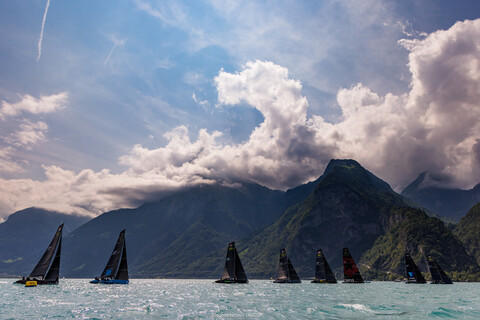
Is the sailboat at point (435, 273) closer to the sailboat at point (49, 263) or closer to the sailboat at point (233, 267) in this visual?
the sailboat at point (233, 267)

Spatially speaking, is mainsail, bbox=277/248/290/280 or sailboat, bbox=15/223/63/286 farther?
mainsail, bbox=277/248/290/280

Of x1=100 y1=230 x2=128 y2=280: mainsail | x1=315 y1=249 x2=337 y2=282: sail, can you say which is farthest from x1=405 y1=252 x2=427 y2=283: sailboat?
x1=100 y1=230 x2=128 y2=280: mainsail

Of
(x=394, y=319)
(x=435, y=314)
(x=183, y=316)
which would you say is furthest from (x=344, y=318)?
(x=183, y=316)

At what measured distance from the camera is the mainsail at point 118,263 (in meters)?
109

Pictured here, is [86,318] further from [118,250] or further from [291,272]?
[291,272]

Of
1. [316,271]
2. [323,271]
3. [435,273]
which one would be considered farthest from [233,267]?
[435,273]

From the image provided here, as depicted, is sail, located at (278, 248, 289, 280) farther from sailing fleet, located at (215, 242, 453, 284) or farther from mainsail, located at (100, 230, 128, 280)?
mainsail, located at (100, 230, 128, 280)

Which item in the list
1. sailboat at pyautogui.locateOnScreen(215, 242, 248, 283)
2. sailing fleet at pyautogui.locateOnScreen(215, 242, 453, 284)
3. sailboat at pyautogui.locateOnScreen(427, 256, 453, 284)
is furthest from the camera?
sailboat at pyautogui.locateOnScreen(427, 256, 453, 284)

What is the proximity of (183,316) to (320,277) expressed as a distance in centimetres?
13427

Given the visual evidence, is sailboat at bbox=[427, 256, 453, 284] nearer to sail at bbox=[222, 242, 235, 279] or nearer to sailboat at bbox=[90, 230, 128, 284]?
sail at bbox=[222, 242, 235, 279]

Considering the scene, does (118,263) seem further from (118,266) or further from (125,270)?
(125,270)

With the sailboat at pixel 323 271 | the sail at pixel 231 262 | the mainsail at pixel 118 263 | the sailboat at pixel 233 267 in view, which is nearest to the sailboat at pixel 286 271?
the sailboat at pixel 323 271

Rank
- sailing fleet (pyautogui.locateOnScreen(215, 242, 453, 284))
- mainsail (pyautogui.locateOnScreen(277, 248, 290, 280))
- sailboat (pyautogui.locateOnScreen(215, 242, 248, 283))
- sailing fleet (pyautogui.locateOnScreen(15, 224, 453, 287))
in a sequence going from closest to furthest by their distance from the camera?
sailing fleet (pyautogui.locateOnScreen(15, 224, 453, 287)), sailboat (pyautogui.locateOnScreen(215, 242, 248, 283)), sailing fleet (pyautogui.locateOnScreen(215, 242, 453, 284)), mainsail (pyautogui.locateOnScreen(277, 248, 290, 280))

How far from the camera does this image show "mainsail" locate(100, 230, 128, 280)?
109269mm
